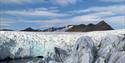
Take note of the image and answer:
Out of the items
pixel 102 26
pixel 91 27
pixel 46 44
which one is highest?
pixel 102 26

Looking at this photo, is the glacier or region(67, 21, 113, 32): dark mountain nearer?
the glacier

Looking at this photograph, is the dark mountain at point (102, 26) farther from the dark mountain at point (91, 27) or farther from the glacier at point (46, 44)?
the glacier at point (46, 44)

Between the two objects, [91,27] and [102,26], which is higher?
[102,26]

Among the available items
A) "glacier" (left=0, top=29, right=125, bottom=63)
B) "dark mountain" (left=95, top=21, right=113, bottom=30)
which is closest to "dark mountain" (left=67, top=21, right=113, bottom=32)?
"dark mountain" (left=95, top=21, right=113, bottom=30)

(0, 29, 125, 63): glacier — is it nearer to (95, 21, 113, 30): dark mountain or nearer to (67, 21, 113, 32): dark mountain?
(95, 21, 113, 30): dark mountain

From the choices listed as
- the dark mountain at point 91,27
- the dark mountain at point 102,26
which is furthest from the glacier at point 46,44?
the dark mountain at point 91,27

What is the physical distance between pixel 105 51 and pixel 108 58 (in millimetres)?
802

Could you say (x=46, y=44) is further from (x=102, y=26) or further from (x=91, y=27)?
(x=91, y=27)

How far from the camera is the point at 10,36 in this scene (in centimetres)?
2948

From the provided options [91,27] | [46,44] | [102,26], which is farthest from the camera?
[91,27]

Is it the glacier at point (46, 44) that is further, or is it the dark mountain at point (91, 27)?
the dark mountain at point (91, 27)

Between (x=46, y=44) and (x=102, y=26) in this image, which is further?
(x=102, y=26)

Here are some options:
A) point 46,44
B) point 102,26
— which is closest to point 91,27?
point 102,26

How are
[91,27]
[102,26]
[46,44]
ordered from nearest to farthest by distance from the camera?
[46,44]
[102,26]
[91,27]
